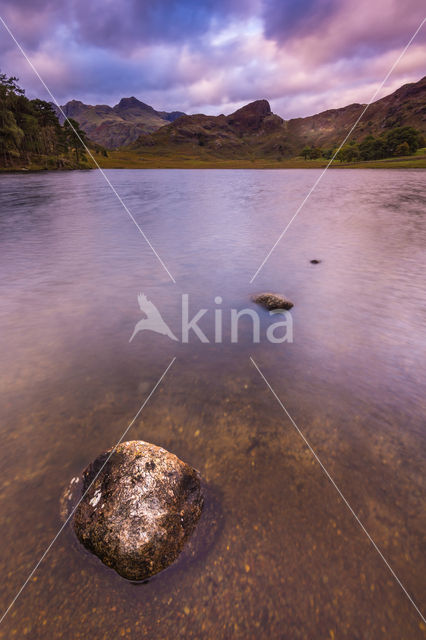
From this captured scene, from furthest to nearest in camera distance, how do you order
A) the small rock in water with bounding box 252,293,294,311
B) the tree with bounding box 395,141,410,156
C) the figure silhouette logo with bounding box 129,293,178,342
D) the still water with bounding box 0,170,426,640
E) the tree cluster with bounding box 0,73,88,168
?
1. the tree with bounding box 395,141,410,156
2. the tree cluster with bounding box 0,73,88,168
3. the small rock in water with bounding box 252,293,294,311
4. the figure silhouette logo with bounding box 129,293,178,342
5. the still water with bounding box 0,170,426,640

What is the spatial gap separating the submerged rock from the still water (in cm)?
19

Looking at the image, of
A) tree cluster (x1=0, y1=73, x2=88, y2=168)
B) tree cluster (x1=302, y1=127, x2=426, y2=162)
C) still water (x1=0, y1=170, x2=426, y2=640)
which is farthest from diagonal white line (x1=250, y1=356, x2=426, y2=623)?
tree cluster (x1=302, y1=127, x2=426, y2=162)

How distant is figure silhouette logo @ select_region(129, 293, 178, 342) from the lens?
9602mm

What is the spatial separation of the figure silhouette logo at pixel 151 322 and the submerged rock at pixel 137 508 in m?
5.03

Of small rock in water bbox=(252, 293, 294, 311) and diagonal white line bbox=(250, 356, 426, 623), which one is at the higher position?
diagonal white line bbox=(250, 356, 426, 623)

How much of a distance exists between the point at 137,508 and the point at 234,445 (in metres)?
2.08

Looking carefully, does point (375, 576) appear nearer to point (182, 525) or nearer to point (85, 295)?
point (182, 525)

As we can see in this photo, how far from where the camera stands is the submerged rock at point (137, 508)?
12.1 feet

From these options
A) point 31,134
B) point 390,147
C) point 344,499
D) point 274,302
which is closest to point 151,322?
point 274,302

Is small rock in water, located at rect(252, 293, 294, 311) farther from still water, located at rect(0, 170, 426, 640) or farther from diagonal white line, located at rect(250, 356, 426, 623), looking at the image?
diagonal white line, located at rect(250, 356, 426, 623)

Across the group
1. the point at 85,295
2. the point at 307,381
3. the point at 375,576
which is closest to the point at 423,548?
the point at 375,576

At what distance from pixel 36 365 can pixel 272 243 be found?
18.1m

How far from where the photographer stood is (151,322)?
10203 mm

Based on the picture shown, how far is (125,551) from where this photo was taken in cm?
365
